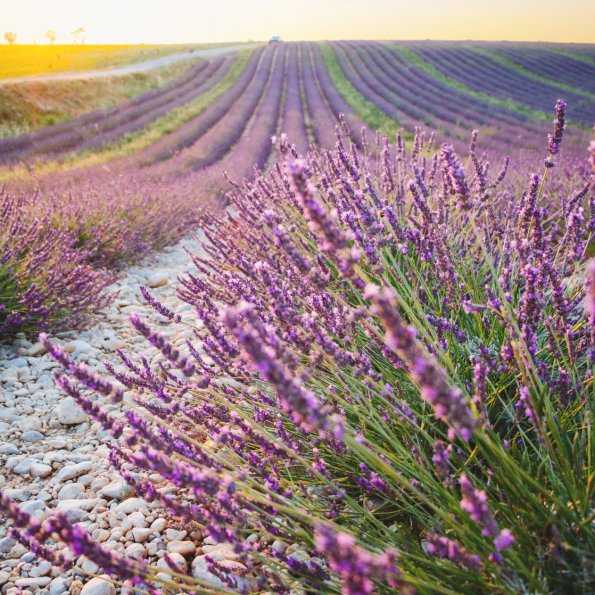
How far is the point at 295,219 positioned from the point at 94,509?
1.94 meters

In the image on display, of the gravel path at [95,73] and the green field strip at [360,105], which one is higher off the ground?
the gravel path at [95,73]

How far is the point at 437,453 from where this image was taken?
1075 mm

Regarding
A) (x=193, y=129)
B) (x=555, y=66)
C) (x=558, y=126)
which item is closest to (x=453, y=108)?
(x=193, y=129)

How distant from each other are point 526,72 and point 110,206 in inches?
1189

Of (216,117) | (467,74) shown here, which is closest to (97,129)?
(216,117)

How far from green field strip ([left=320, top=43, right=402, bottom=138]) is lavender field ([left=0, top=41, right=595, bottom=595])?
232 inches

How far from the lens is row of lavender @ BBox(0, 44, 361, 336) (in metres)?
3.32

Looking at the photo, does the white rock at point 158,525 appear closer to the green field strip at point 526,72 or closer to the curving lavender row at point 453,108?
the curving lavender row at point 453,108

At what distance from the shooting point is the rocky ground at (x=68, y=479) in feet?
5.25

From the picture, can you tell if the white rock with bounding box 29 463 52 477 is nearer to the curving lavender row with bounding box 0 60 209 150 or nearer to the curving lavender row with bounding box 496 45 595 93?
the curving lavender row with bounding box 0 60 209 150

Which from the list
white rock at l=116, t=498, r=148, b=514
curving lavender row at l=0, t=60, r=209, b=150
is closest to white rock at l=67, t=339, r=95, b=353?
white rock at l=116, t=498, r=148, b=514

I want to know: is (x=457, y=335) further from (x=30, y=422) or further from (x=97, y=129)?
(x=97, y=129)

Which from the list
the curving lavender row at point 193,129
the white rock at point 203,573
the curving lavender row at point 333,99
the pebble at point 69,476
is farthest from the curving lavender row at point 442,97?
the white rock at point 203,573

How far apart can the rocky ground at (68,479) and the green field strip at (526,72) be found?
25250 mm
